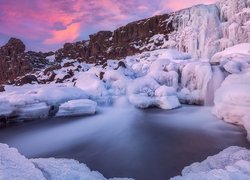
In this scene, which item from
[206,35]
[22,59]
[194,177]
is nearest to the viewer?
[194,177]

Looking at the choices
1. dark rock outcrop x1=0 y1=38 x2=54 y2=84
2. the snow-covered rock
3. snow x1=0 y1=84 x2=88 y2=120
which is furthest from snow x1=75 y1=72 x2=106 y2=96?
dark rock outcrop x1=0 y1=38 x2=54 y2=84

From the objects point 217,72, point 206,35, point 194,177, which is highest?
point 206,35

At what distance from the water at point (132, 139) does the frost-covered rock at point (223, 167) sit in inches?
16.6

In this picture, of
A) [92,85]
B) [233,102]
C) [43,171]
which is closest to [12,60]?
[92,85]

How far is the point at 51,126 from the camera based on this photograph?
11.0m

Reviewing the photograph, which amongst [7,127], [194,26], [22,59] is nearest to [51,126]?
→ [7,127]

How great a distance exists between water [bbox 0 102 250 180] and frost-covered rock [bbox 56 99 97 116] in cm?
48

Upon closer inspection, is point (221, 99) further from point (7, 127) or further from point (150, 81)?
point (7, 127)

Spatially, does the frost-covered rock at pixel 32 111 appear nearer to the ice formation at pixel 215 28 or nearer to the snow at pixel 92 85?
the snow at pixel 92 85

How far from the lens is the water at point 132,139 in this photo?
642 centimetres

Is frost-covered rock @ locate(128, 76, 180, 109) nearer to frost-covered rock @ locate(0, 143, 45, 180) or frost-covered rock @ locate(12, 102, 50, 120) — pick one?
frost-covered rock @ locate(12, 102, 50, 120)

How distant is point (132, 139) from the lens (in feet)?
28.8

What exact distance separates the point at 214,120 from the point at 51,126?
21.5 ft

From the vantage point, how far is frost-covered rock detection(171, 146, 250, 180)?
3949mm
